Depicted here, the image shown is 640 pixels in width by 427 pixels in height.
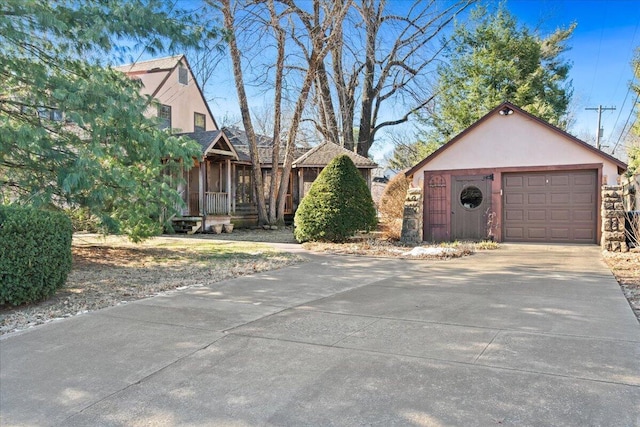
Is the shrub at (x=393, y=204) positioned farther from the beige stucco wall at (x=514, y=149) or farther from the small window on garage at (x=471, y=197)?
the small window on garage at (x=471, y=197)

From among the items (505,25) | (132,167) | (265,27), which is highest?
(505,25)

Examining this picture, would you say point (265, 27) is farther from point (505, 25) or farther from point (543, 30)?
point (543, 30)

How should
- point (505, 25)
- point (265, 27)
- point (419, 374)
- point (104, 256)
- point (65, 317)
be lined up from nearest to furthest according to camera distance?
point (419, 374), point (65, 317), point (104, 256), point (265, 27), point (505, 25)

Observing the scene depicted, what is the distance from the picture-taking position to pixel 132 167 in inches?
344

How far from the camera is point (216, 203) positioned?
19188 mm

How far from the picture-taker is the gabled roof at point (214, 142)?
1792cm

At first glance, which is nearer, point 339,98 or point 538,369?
point 538,369

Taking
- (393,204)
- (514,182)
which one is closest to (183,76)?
(393,204)

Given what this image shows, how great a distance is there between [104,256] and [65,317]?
19.5 ft

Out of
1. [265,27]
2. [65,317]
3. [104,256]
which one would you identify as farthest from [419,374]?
[265,27]

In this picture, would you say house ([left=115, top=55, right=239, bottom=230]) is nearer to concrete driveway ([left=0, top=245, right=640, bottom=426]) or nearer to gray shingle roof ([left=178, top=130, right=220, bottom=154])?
gray shingle roof ([left=178, top=130, right=220, bottom=154])

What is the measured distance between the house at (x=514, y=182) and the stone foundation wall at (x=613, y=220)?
0.62 m

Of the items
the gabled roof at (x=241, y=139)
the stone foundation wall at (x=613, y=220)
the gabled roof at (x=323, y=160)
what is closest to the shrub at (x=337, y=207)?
the stone foundation wall at (x=613, y=220)

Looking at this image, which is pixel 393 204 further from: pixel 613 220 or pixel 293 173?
pixel 293 173
